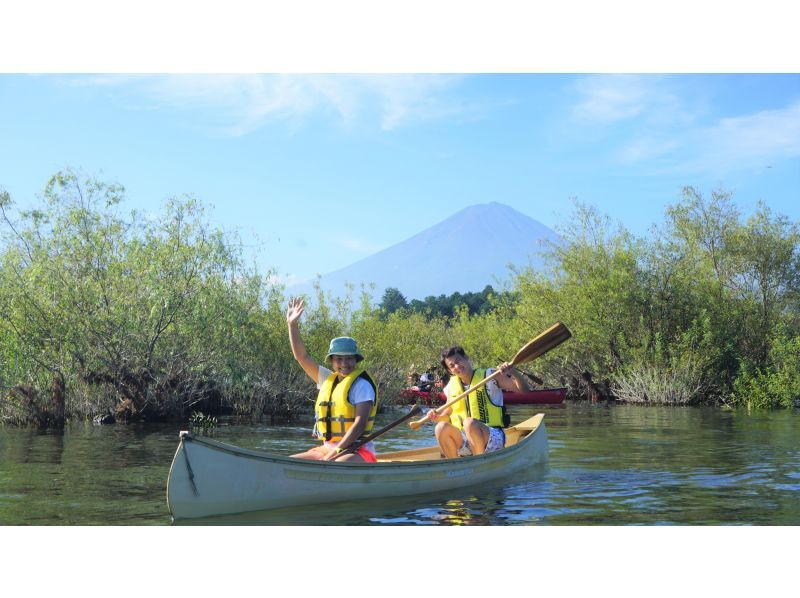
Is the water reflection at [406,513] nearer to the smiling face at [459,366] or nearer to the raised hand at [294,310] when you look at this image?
the smiling face at [459,366]

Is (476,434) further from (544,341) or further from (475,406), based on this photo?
(544,341)

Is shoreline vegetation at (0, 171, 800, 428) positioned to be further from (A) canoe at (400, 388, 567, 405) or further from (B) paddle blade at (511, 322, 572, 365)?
(B) paddle blade at (511, 322, 572, 365)

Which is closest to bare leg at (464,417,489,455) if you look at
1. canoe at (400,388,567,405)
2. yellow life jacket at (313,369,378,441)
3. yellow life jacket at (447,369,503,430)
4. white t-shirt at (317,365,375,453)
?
yellow life jacket at (447,369,503,430)

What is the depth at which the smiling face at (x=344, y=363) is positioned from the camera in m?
7.05

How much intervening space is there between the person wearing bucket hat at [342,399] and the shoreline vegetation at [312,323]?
26.1 feet

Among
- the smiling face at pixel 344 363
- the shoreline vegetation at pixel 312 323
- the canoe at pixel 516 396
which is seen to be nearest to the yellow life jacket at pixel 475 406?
the smiling face at pixel 344 363

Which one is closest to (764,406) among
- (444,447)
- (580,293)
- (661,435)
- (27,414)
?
(580,293)

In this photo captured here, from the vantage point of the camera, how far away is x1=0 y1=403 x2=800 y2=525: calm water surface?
705 centimetres

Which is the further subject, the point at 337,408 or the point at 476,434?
the point at 476,434

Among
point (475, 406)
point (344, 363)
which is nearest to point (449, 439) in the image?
point (475, 406)

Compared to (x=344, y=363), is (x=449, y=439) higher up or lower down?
lower down

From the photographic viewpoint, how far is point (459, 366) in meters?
8.36

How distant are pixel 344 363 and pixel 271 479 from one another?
109cm

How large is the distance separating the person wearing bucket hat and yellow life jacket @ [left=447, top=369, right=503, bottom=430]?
1.56 metres
